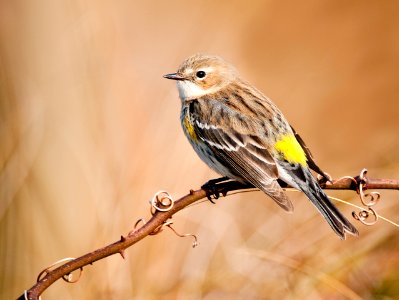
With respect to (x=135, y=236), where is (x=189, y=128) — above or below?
above

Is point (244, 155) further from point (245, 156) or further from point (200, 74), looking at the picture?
point (200, 74)

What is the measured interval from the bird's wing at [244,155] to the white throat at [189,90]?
18.2 inches

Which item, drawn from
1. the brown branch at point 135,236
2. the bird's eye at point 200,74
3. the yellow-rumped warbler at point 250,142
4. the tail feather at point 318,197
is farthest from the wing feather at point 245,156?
the brown branch at point 135,236

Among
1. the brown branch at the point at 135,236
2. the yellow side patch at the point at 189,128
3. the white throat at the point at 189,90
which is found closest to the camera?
the brown branch at the point at 135,236

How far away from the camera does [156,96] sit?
771 cm

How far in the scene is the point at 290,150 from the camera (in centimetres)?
510

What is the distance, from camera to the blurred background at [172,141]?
16.0ft

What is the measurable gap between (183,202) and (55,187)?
3.81 metres

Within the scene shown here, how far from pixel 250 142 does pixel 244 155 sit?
130 millimetres

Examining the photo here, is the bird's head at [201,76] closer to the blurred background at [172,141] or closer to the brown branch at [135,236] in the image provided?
the blurred background at [172,141]

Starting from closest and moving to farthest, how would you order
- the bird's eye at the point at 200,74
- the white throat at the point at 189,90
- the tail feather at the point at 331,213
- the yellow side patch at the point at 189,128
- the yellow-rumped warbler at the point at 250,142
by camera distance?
the tail feather at the point at 331,213, the yellow-rumped warbler at the point at 250,142, the yellow side patch at the point at 189,128, the white throat at the point at 189,90, the bird's eye at the point at 200,74

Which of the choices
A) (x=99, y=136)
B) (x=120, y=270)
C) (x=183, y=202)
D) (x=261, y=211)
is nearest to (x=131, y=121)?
(x=99, y=136)

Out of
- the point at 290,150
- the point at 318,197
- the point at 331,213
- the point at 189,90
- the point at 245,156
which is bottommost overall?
the point at 331,213

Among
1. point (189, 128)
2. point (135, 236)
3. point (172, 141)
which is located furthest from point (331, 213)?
point (172, 141)
